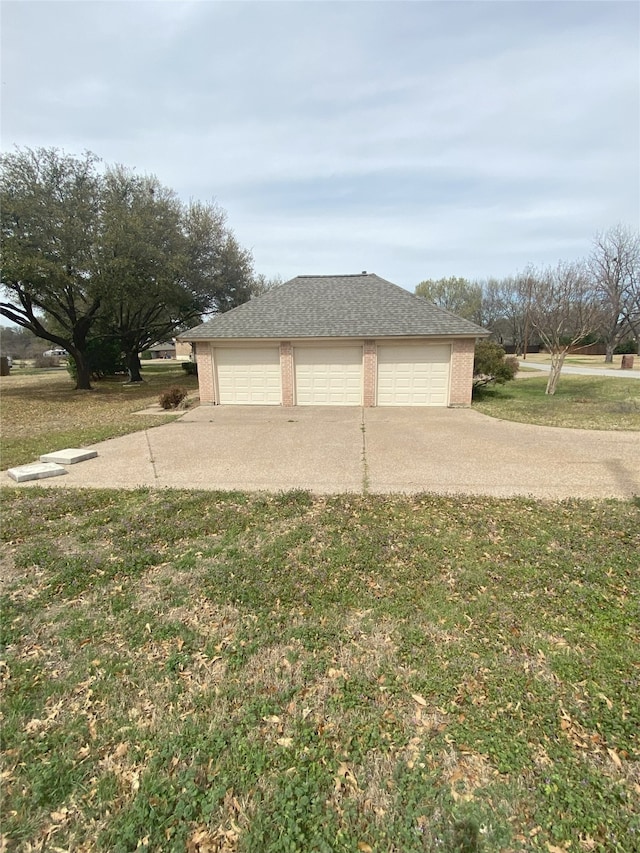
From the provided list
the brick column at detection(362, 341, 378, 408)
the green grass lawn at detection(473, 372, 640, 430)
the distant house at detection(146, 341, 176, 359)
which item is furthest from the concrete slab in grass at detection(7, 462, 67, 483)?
the distant house at detection(146, 341, 176, 359)

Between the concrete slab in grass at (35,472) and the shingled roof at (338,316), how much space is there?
7.70m

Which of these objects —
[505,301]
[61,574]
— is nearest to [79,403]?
[61,574]

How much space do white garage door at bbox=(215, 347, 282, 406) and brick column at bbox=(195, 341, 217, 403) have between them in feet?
0.82

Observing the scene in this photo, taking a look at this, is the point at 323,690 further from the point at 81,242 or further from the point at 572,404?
the point at 81,242

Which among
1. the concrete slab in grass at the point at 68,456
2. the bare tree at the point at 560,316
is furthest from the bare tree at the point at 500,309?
the concrete slab in grass at the point at 68,456

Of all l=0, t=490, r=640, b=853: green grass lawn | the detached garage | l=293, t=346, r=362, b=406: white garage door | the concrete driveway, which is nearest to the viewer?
l=0, t=490, r=640, b=853: green grass lawn

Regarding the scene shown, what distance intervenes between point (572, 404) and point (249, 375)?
10.9 m

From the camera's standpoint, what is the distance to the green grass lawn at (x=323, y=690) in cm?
184

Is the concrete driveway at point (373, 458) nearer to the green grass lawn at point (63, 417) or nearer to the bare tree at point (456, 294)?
the green grass lawn at point (63, 417)

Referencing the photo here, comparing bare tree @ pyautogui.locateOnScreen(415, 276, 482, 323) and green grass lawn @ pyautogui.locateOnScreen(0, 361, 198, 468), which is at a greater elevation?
bare tree @ pyautogui.locateOnScreen(415, 276, 482, 323)

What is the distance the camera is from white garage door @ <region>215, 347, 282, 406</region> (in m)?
13.9

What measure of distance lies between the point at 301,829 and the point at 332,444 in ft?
22.7

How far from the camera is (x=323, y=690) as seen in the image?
252 cm

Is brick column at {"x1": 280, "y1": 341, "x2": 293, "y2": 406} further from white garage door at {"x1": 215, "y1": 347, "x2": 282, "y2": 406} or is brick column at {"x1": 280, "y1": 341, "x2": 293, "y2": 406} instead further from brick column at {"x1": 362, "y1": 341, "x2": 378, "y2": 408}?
brick column at {"x1": 362, "y1": 341, "x2": 378, "y2": 408}
